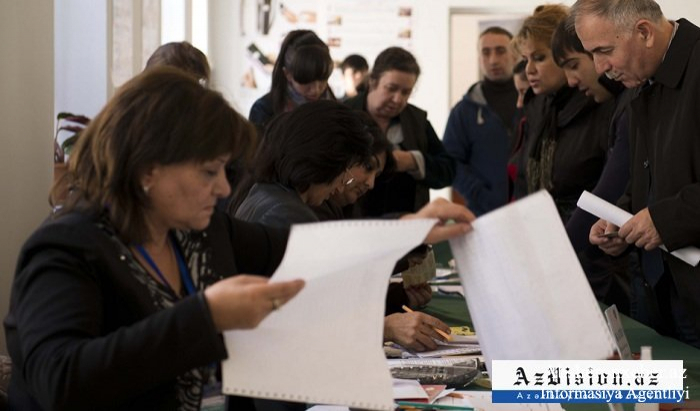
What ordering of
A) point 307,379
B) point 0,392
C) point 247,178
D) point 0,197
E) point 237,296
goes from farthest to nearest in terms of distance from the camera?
point 0,197 < point 247,178 < point 0,392 < point 307,379 < point 237,296

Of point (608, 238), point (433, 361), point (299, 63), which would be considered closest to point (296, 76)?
point (299, 63)

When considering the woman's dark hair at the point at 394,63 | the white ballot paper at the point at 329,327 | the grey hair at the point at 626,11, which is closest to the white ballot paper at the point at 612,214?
the grey hair at the point at 626,11

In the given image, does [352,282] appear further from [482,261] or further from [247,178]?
[247,178]

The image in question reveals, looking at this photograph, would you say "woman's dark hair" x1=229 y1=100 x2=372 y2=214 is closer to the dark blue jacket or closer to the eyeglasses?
the eyeglasses

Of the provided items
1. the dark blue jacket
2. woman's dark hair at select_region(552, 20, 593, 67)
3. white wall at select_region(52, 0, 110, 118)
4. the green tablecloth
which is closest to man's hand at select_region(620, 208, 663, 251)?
the green tablecloth

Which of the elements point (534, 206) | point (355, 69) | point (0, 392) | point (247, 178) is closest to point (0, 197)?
point (247, 178)

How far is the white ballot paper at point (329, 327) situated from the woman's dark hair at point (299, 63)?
260 centimetres

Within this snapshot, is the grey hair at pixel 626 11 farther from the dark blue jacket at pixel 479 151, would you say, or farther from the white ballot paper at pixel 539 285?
the dark blue jacket at pixel 479 151

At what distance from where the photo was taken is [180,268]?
1.62m

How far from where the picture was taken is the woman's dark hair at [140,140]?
1.43 metres

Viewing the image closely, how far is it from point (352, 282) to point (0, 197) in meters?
2.17

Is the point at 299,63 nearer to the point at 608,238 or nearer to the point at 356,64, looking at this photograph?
the point at 608,238

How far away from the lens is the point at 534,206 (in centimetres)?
149

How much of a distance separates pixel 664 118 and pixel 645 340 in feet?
2.04
